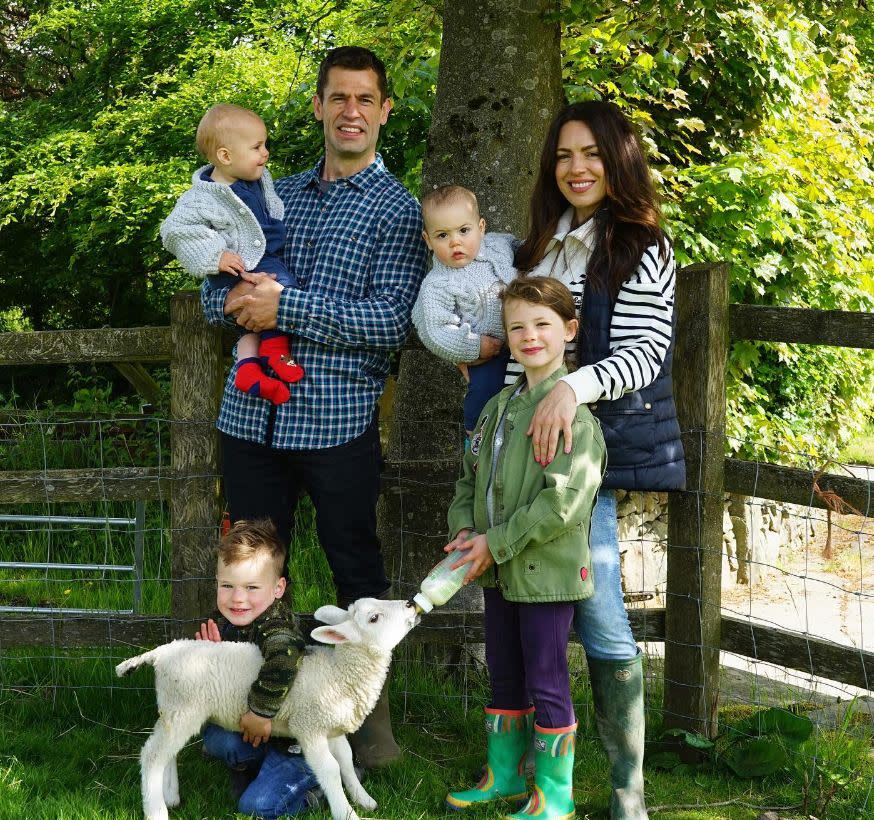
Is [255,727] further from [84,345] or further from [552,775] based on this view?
[84,345]

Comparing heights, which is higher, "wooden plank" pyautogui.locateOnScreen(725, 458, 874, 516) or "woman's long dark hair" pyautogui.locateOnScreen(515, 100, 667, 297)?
"woman's long dark hair" pyautogui.locateOnScreen(515, 100, 667, 297)

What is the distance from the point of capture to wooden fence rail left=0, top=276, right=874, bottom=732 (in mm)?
3676

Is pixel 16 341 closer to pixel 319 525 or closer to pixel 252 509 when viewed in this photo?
pixel 252 509

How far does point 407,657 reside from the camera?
404 cm

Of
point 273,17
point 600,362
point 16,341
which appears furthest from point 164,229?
point 273,17

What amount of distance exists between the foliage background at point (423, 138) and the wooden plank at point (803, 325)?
2282 mm

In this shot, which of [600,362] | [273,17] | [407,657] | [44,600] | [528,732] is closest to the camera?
[600,362]

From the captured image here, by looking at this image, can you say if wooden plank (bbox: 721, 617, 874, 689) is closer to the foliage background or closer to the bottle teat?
the bottle teat

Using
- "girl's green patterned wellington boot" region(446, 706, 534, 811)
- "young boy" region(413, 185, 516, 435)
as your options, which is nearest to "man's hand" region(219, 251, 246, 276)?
Result: "young boy" region(413, 185, 516, 435)

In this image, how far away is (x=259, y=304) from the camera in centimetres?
323

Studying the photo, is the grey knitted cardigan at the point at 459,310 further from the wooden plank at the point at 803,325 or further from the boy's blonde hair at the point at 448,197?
the wooden plank at the point at 803,325

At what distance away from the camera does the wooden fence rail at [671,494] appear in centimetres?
368

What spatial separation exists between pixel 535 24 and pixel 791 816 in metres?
3.20

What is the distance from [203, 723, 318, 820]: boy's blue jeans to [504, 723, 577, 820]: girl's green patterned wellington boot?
684mm
